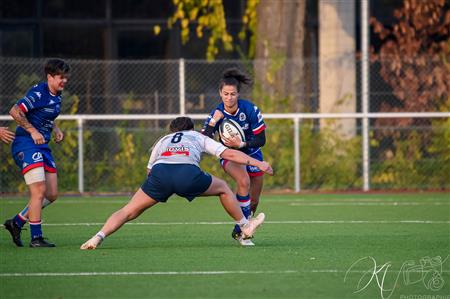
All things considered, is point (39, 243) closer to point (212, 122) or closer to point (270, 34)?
point (212, 122)

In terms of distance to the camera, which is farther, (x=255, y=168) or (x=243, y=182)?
(x=255, y=168)

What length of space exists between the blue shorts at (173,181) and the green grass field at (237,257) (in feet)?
1.93

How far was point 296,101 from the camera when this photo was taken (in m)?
20.2

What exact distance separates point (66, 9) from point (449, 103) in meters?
8.52

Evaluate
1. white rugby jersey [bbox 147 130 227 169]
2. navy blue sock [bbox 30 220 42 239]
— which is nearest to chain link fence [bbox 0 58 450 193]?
navy blue sock [bbox 30 220 42 239]

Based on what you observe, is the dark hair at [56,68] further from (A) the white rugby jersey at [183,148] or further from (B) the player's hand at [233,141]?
(B) the player's hand at [233,141]

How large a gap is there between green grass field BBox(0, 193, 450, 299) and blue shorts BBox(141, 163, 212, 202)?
0.59 m

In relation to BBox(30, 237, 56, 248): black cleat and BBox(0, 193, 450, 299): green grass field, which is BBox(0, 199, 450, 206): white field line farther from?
BBox(30, 237, 56, 248): black cleat

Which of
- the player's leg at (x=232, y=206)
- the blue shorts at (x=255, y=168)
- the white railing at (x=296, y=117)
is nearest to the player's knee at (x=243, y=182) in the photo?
the blue shorts at (x=255, y=168)

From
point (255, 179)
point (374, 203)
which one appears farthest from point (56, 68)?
point (374, 203)

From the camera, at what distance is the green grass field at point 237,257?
8.24 meters

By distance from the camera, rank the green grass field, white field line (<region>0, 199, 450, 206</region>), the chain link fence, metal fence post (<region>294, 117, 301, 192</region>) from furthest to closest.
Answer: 1. the chain link fence
2. metal fence post (<region>294, 117, 301, 192</region>)
3. white field line (<region>0, 199, 450, 206</region>)
4. the green grass field

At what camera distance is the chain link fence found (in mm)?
19156
